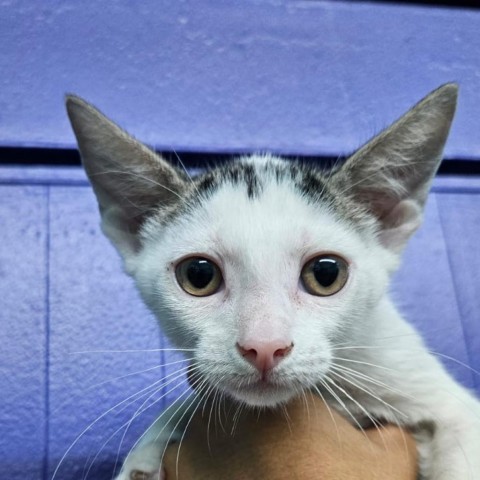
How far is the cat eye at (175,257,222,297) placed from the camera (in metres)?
1.28

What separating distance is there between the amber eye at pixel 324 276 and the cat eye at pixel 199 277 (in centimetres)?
17

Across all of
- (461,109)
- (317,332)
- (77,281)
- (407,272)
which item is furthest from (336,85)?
(317,332)

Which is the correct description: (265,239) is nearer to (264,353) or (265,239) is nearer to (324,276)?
(324,276)

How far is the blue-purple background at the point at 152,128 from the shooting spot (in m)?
2.08

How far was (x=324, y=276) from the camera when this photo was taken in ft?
4.19

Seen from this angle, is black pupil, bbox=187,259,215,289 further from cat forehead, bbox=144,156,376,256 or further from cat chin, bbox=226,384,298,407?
cat chin, bbox=226,384,298,407

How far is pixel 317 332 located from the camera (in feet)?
3.89

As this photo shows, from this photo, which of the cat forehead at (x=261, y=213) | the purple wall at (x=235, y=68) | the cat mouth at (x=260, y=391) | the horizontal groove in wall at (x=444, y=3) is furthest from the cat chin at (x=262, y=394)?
the horizontal groove in wall at (x=444, y=3)

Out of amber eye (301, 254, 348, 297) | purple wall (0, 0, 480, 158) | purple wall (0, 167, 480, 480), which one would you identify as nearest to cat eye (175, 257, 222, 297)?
amber eye (301, 254, 348, 297)

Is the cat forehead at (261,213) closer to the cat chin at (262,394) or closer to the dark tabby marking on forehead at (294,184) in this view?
the dark tabby marking on forehead at (294,184)

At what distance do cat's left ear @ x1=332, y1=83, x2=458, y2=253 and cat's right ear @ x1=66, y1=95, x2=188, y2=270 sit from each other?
0.39m

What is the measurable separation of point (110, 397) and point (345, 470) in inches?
41.5

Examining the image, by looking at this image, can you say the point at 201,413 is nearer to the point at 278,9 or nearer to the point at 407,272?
the point at 407,272

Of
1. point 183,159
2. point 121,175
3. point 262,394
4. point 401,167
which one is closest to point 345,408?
point 262,394
